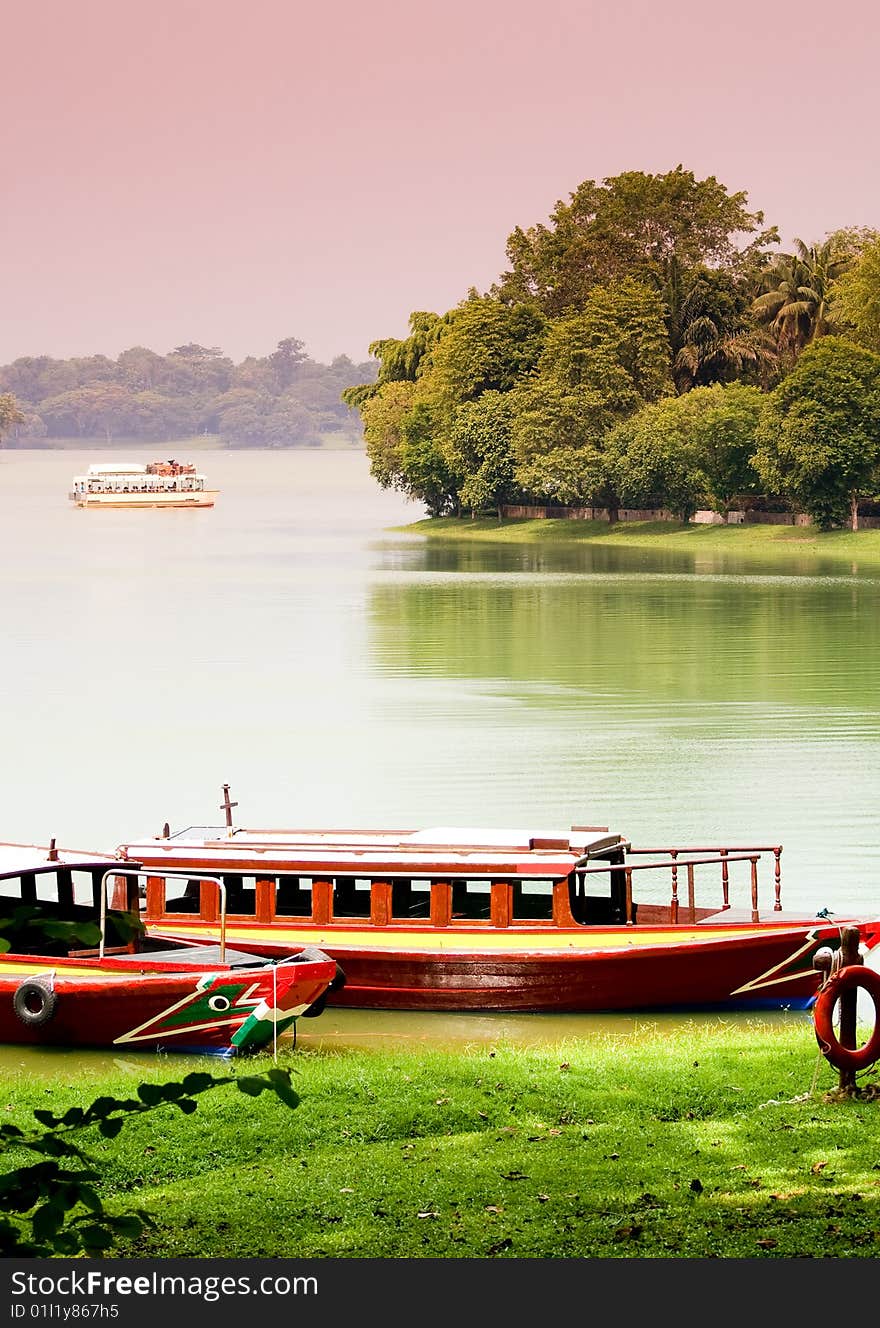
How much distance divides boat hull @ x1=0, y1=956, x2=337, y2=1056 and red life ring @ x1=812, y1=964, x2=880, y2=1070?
13.9 ft

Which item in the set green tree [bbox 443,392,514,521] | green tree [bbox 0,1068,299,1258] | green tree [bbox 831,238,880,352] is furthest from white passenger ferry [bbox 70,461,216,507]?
green tree [bbox 0,1068,299,1258]

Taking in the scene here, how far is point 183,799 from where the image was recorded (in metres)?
29.4

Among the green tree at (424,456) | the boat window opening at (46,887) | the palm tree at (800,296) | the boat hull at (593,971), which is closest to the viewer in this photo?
the boat hull at (593,971)

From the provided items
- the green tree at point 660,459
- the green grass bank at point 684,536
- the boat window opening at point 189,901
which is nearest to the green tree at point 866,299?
the green tree at point 660,459

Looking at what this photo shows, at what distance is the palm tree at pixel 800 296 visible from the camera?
361 feet

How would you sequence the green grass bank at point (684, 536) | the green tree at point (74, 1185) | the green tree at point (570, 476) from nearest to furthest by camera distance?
the green tree at point (74, 1185) < the green grass bank at point (684, 536) < the green tree at point (570, 476)

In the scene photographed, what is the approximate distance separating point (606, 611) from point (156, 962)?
44816 millimetres

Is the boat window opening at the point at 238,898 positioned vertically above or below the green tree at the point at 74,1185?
below

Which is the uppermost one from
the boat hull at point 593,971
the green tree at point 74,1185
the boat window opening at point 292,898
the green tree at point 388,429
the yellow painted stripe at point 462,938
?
the green tree at point 388,429

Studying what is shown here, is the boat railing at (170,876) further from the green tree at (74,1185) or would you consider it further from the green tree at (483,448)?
the green tree at (483,448)

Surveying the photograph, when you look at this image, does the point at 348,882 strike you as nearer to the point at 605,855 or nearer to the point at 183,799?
the point at 605,855

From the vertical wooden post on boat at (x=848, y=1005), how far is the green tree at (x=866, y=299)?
86971 mm

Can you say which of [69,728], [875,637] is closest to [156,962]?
[69,728]

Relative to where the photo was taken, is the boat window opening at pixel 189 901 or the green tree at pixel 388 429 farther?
the green tree at pixel 388 429
